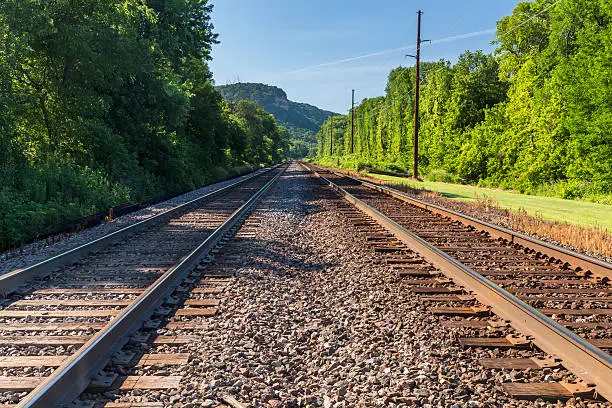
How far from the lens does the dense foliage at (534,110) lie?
64.7 ft

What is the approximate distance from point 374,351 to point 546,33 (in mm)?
35897

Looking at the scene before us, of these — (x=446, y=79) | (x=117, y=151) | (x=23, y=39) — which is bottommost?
(x=117, y=151)

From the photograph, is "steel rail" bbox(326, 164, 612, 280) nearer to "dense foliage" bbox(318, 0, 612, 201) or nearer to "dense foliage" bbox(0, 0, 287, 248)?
"dense foliage" bbox(0, 0, 287, 248)

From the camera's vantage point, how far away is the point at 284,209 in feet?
48.9

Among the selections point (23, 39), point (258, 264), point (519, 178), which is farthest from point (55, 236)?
point (519, 178)

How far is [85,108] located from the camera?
1739 cm

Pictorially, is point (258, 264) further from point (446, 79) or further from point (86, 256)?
point (446, 79)

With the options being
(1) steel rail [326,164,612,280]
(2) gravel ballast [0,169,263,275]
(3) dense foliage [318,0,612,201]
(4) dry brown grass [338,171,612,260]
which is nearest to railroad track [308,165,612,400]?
(1) steel rail [326,164,612,280]

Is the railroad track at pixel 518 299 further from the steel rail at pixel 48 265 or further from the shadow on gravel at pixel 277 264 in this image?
the steel rail at pixel 48 265

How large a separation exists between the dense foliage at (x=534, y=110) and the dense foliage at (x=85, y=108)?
62.6ft

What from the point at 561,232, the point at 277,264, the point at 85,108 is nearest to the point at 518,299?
the point at 277,264

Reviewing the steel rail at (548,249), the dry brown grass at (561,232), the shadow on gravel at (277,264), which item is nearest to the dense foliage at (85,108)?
the shadow on gravel at (277,264)

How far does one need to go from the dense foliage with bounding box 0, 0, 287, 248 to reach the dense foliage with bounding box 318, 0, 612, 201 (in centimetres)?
1908

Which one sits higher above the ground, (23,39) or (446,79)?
(446,79)
